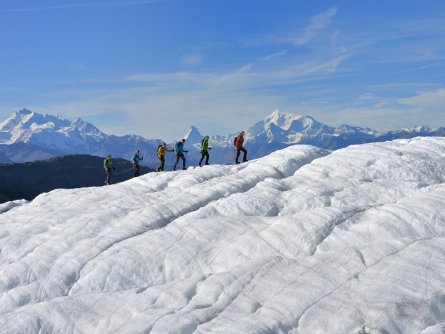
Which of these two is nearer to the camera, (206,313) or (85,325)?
(206,313)

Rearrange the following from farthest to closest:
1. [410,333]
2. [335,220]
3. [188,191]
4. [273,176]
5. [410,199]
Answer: [273,176], [188,191], [410,199], [335,220], [410,333]

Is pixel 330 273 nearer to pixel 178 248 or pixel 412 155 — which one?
pixel 178 248

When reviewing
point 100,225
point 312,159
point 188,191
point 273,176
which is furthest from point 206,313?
point 312,159

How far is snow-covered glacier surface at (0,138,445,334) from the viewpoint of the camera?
606 inches

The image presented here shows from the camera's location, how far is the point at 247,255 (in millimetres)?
20062

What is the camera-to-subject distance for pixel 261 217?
2359cm

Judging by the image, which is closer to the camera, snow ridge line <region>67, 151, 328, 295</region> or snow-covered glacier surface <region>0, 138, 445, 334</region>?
snow-covered glacier surface <region>0, 138, 445, 334</region>

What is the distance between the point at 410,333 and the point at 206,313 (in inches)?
264

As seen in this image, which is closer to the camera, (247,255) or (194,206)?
(247,255)

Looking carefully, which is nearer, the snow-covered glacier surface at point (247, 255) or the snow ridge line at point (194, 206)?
the snow-covered glacier surface at point (247, 255)

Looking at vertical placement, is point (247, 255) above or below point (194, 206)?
below

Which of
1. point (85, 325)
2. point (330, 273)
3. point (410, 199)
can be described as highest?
point (410, 199)

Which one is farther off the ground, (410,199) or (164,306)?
(410,199)

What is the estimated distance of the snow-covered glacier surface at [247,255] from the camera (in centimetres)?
1540
